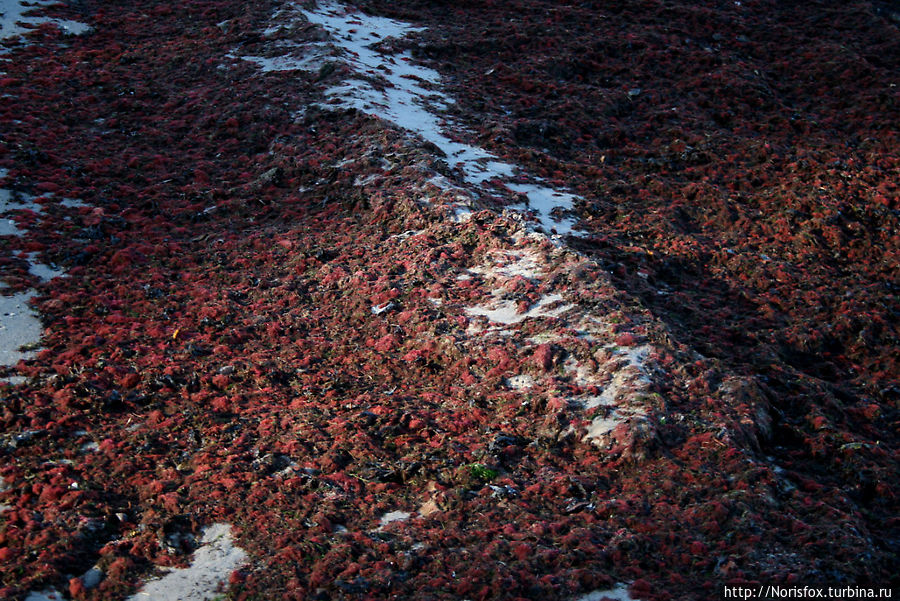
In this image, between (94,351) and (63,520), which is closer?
(63,520)

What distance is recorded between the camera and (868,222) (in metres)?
11.3

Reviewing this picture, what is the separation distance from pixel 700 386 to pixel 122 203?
29.4 feet

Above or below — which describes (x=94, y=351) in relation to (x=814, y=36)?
below

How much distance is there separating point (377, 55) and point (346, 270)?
7.73m

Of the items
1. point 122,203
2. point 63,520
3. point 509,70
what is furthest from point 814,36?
point 63,520

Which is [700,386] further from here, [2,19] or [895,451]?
[2,19]

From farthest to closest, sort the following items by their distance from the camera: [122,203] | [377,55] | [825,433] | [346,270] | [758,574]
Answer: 1. [377,55]
2. [122,203]
3. [346,270]
4. [825,433]
5. [758,574]

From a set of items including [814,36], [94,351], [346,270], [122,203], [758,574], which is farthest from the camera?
[814,36]

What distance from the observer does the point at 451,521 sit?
18.8 feet

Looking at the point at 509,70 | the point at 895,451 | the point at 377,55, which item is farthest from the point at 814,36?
the point at 895,451

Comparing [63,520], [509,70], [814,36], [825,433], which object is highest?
[814,36]

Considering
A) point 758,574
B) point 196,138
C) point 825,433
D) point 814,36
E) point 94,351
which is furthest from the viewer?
point 814,36

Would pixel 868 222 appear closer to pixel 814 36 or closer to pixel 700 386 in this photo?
pixel 700 386

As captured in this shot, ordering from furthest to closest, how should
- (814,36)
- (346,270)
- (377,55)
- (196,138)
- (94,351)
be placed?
(814,36), (377,55), (196,138), (346,270), (94,351)
